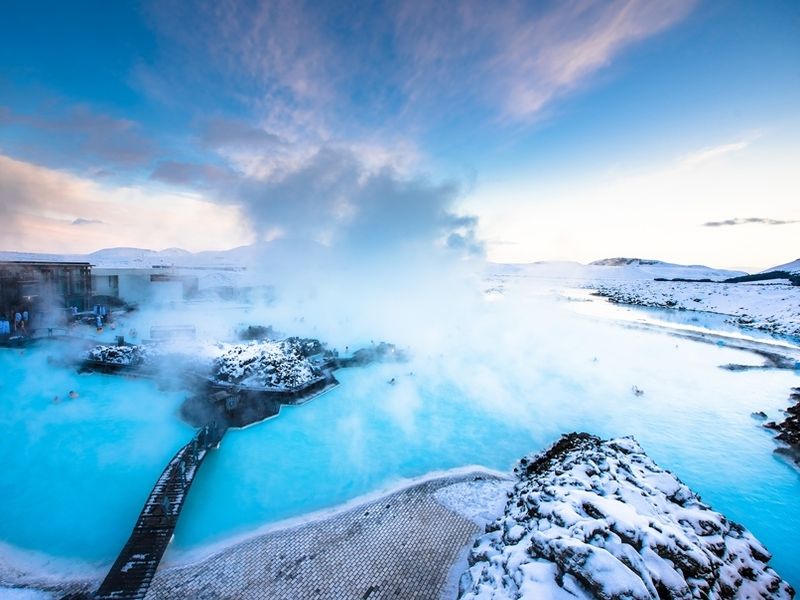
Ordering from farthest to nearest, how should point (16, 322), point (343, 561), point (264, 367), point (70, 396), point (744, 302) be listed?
point (744, 302), point (16, 322), point (264, 367), point (70, 396), point (343, 561)

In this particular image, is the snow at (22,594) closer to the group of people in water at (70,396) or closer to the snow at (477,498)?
the snow at (477,498)

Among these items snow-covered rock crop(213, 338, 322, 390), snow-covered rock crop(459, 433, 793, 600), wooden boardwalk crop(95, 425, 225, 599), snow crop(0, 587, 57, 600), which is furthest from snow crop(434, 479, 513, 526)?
snow-covered rock crop(213, 338, 322, 390)

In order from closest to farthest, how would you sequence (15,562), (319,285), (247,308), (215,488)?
(15,562)
(215,488)
(247,308)
(319,285)

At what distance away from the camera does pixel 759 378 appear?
2066cm

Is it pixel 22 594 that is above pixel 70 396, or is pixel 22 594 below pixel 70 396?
below

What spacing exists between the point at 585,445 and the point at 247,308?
3210cm

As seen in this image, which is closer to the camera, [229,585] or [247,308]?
[229,585]

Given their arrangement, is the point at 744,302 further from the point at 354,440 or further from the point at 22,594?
the point at 22,594

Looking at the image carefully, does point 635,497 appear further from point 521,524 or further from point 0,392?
point 0,392

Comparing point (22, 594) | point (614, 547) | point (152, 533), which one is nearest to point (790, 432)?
point (614, 547)

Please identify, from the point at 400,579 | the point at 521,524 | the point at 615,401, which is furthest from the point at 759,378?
the point at 400,579

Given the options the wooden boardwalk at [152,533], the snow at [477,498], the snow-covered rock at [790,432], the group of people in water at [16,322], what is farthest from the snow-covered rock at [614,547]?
the group of people in water at [16,322]

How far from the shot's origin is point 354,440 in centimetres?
1286

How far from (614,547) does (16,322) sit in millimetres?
33376
